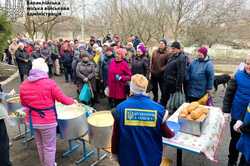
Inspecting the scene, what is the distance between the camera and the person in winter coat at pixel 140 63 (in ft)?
23.2

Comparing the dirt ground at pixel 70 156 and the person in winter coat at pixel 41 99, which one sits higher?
the person in winter coat at pixel 41 99

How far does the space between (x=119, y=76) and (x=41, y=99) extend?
2756 mm

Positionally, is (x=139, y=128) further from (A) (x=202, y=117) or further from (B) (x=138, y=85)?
(A) (x=202, y=117)

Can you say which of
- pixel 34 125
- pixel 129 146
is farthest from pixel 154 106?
pixel 34 125

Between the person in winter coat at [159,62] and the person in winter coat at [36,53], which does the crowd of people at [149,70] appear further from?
the person in winter coat at [36,53]

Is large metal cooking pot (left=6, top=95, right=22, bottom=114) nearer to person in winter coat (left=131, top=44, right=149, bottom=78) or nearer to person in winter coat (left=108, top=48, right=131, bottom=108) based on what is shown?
person in winter coat (left=108, top=48, right=131, bottom=108)

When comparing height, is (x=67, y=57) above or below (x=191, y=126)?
above

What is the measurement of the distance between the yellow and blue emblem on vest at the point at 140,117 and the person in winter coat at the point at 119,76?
3.57m

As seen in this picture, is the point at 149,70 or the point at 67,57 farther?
the point at 67,57

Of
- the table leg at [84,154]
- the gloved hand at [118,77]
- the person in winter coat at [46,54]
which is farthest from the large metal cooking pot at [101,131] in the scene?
the person in winter coat at [46,54]

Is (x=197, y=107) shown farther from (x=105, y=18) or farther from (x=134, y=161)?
(x=105, y=18)

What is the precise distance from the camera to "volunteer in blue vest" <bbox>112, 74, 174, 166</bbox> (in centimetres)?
300

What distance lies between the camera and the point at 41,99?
405 centimetres

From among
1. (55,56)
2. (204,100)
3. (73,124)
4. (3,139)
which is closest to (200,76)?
(204,100)
